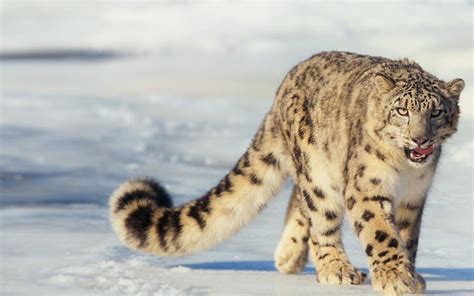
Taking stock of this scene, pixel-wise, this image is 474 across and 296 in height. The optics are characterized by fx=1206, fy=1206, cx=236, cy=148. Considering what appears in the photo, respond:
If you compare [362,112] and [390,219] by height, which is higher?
[362,112]

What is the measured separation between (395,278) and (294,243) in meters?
1.00

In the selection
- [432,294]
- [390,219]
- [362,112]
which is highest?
[362,112]

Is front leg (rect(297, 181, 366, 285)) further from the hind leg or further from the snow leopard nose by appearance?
the snow leopard nose

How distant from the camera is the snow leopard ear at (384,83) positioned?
16.9 ft

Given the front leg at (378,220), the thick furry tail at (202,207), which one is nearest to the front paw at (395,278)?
the front leg at (378,220)

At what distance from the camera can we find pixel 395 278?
4980mm

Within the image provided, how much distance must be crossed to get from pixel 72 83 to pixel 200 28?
4.81 metres

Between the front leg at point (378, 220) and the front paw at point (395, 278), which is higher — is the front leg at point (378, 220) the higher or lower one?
the higher one

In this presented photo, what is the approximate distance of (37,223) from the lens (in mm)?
6996

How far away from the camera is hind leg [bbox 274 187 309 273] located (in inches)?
231

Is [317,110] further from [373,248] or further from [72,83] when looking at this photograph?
[72,83]

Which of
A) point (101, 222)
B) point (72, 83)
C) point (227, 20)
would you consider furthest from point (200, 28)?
point (101, 222)

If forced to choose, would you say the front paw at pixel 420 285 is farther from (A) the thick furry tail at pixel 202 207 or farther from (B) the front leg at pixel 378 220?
(A) the thick furry tail at pixel 202 207

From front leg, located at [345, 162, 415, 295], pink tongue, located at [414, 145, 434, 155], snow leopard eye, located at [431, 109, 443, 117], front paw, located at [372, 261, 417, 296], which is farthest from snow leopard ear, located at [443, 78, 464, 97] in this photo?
front paw, located at [372, 261, 417, 296]
